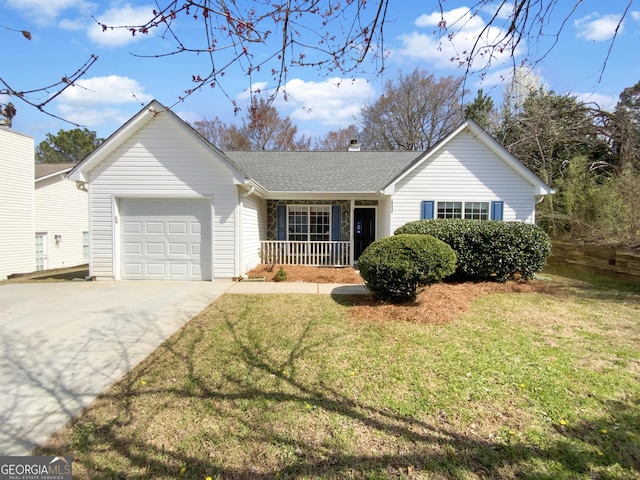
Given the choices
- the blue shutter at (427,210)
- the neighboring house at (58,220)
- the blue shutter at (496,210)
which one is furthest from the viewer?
the neighboring house at (58,220)

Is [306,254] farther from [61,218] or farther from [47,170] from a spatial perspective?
[47,170]

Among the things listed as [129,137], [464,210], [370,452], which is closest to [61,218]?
[129,137]

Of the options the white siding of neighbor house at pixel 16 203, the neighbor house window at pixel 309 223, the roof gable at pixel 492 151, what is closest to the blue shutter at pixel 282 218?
the neighbor house window at pixel 309 223

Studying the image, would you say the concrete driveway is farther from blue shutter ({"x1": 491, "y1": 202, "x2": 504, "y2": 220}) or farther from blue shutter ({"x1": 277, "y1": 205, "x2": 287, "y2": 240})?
blue shutter ({"x1": 491, "y1": 202, "x2": 504, "y2": 220})

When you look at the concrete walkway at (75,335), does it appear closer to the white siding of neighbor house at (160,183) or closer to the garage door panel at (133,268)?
the garage door panel at (133,268)

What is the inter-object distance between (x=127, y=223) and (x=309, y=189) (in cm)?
604

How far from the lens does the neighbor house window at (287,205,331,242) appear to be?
13242 mm

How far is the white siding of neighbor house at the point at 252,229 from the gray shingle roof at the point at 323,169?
100cm

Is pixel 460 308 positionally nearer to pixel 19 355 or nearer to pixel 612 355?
pixel 612 355

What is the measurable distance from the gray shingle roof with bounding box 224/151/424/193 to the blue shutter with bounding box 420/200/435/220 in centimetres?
148

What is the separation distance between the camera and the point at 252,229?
36.8 ft

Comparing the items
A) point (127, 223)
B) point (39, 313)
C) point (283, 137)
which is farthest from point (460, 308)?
point (283, 137)

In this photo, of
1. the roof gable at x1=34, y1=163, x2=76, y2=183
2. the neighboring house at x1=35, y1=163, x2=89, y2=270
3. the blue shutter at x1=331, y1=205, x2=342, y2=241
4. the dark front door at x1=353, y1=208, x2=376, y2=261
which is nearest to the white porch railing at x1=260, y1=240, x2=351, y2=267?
the blue shutter at x1=331, y1=205, x2=342, y2=241

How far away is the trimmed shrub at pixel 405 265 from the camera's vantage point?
6.32 m
